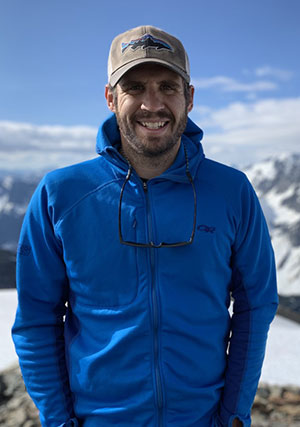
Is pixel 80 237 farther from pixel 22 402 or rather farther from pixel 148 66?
pixel 22 402

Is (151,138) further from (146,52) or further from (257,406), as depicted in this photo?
(257,406)

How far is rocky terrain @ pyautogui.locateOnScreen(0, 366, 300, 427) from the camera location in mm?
5773

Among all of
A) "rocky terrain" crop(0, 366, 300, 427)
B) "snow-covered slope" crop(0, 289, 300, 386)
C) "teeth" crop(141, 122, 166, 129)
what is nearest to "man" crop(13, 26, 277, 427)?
"teeth" crop(141, 122, 166, 129)

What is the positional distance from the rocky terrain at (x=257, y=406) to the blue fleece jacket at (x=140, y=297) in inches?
134

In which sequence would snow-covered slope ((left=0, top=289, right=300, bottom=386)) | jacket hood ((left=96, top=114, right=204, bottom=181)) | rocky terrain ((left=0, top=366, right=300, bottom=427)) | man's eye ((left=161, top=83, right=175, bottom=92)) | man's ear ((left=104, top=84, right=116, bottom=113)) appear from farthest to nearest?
snow-covered slope ((left=0, top=289, right=300, bottom=386)) < rocky terrain ((left=0, top=366, right=300, bottom=427)) < man's ear ((left=104, top=84, right=116, bottom=113)) < jacket hood ((left=96, top=114, right=204, bottom=181)) < man's eye ((left=161, top=83, right=175, bottom=92))

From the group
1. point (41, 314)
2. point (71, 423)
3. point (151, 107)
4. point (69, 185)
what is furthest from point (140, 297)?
point (151, 107)

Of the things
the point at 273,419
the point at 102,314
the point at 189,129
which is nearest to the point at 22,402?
the point at 273,419

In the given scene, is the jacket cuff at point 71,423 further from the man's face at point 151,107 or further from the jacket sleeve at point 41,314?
the man's face at point 151,107

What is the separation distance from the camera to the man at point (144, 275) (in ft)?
9.06

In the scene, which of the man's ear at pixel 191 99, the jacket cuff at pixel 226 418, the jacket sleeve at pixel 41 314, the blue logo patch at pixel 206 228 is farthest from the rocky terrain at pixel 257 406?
the man's ear at pixel 191 99

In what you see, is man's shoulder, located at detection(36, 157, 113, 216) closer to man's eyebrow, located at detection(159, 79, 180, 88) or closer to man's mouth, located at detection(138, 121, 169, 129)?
man's mouth, located at detection(138, 121, 169, 129)

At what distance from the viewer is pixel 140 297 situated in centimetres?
275

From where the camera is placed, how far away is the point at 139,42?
114 inches

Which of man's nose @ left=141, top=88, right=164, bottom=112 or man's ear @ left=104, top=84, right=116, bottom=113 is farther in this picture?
man's ear @ left=104, top=84, right=116, bottom=113
